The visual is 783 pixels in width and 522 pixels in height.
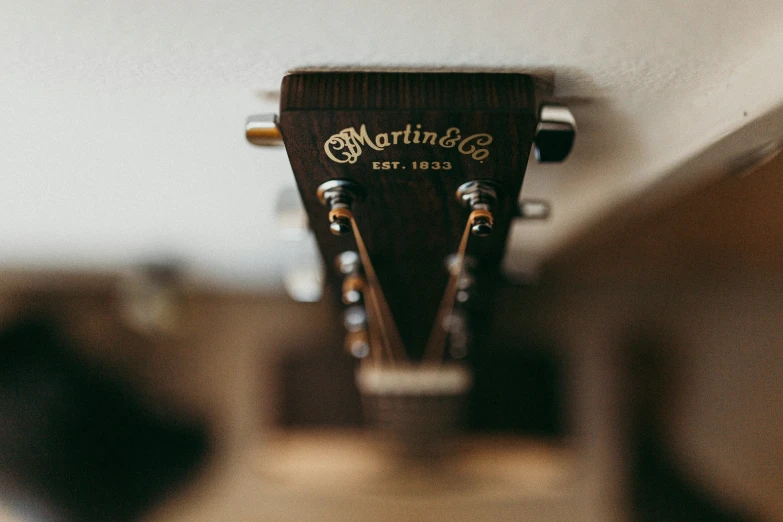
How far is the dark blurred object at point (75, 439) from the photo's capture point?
1.66 m

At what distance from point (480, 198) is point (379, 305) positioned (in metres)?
0.41

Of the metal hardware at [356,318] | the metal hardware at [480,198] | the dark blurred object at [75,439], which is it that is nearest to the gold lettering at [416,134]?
the metal hardware at [480,198]

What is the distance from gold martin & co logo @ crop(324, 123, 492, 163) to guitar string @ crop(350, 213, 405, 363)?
10 centimetres

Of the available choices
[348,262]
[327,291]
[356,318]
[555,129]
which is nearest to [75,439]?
[327,291]

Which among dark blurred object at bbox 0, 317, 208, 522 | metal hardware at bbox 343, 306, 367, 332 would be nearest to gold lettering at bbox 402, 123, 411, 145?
metal hardware at bbox 343, 306, 367, 332

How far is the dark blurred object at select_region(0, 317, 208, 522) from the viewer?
5.46 feet

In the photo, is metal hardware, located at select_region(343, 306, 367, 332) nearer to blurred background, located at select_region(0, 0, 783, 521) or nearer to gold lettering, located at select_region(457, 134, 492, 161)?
blurred background, located at select_region(0, 0, 783, 521)

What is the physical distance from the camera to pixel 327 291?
1.59 metres

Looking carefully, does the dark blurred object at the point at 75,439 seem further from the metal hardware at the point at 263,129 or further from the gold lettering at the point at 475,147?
the gold lettering at the point at 475,147

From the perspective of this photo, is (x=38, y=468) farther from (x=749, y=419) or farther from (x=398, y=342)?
(x=749, y=419)

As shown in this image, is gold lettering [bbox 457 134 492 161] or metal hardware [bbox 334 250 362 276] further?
metal hardware [bbox 334 250 362 276]

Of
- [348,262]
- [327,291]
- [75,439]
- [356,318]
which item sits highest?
[348,262]

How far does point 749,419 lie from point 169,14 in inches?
76.1

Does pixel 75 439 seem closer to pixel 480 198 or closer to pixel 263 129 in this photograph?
pixel 263 129
